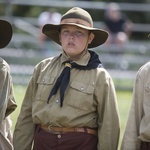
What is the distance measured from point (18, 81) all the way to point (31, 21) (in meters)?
4.90

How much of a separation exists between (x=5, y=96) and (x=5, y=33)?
2.37 feet

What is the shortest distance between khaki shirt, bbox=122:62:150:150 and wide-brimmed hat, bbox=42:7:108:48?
0.72m

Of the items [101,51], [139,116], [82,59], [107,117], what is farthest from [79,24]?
[101,51]

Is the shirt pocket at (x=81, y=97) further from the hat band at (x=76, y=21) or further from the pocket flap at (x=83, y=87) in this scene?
the hat band at (x=76, y=21)

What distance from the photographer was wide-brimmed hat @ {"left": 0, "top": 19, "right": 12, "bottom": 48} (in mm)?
7750

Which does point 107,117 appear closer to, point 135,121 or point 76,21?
point 135,121

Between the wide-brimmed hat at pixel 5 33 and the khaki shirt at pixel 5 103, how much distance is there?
36cm

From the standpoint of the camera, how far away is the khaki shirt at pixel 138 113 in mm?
7512

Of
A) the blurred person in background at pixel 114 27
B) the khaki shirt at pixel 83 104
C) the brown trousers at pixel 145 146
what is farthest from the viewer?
the blurred person in background at pixel 114 27

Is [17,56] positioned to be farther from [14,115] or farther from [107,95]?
[107,95]

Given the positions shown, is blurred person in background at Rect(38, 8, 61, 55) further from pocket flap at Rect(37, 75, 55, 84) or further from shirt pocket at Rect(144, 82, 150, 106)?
shirt pocket at Rect(144, 82, 150, 106)

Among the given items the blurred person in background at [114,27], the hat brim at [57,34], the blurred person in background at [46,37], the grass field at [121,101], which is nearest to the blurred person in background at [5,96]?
the hat brim at [57,34]

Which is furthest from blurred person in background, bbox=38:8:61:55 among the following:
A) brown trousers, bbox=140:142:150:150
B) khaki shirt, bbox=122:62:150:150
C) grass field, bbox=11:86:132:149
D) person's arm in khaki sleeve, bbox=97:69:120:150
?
brown trousers, bbox=140:142:150:150

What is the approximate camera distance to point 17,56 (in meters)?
21.2
